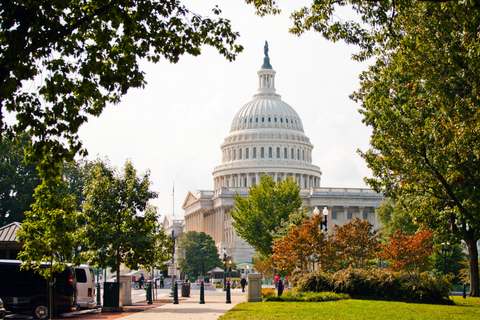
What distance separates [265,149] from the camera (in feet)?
519

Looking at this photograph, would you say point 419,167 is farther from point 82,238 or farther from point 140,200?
point 82,238

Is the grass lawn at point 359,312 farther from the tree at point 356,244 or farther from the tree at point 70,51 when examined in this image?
the tree at point 356,244

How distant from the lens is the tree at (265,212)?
70.3 m

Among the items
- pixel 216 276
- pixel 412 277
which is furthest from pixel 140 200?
pixel 216 276

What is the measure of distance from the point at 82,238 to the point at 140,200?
3.76 m

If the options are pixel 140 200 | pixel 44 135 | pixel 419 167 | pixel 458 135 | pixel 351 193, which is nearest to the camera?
pixel 44 135

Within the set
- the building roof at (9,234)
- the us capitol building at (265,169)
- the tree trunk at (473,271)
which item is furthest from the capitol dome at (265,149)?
the building roof at (9,234)

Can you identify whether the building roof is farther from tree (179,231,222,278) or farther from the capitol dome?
the capitol dome

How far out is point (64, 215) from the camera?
23.8 m

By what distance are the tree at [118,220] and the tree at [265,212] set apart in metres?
36.7

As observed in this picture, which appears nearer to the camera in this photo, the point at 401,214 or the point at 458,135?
the point at 458,135

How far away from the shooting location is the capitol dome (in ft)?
506

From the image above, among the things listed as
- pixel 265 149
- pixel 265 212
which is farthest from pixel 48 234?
pixel 265 149

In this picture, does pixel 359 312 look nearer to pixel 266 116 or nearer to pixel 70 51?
pixel 70 51
